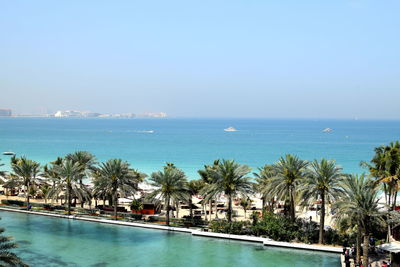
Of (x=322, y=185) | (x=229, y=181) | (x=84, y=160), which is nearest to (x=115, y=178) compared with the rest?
(x=84, y=160)

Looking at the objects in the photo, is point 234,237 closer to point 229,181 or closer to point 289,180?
point 229,181

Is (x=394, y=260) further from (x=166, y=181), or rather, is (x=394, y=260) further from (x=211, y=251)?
(x=166, y=181)

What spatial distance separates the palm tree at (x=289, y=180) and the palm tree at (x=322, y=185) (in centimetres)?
146

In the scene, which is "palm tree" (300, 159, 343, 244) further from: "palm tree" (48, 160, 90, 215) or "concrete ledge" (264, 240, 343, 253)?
"palm tree" (48, 160, 90, 215)

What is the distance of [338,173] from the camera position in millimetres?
28609

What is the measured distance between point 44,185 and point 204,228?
2015cm

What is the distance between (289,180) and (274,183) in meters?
1.16

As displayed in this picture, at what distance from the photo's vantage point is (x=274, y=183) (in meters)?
31.0

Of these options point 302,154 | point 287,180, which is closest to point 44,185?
point 287,180

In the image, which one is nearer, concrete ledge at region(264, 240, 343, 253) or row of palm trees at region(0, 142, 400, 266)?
row of palm trees at region(0, 142, 400, 266)

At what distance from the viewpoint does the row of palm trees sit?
76.7ft

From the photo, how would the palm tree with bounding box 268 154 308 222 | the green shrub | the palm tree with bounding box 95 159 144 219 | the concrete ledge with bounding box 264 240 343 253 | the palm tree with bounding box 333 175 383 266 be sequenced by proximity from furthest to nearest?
the palm tree with bounding box 95 159 144 219 → the green shrub → the palm tree with bounding box 268 154 308 222 → the concrete ledge with bounding box 264 240 343 253 → the palm tree with bounding box 333 175 383 266

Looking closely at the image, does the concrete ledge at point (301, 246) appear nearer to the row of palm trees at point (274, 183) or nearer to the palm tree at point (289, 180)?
the row of palm trees at point (274, 183)

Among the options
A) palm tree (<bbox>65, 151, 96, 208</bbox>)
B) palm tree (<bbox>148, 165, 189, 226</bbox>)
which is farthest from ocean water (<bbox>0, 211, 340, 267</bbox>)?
palm tree (<bbox>65, 151, 96, 208</bbox>)
